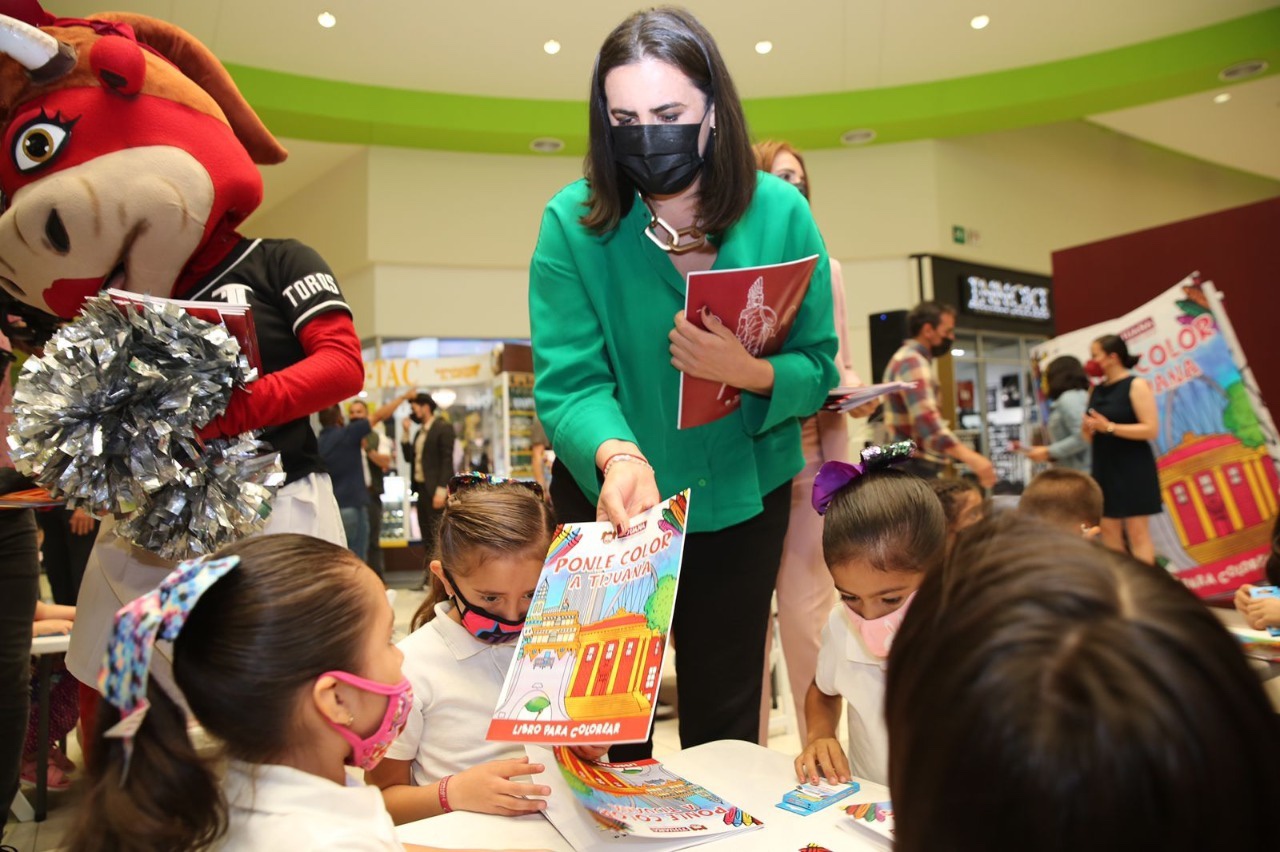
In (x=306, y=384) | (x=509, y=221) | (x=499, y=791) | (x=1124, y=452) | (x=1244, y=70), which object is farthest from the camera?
(x=509, y=221)

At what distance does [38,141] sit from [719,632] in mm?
1464

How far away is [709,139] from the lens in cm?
150

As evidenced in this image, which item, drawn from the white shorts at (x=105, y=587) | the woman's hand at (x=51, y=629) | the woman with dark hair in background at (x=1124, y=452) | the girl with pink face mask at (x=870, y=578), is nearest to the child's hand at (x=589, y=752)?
the girl with pink face mask at (x=870, y=578)

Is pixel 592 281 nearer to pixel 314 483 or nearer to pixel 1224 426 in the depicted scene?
pixel 314 483

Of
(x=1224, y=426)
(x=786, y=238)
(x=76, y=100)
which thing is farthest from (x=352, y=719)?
(x=1224, y=426)

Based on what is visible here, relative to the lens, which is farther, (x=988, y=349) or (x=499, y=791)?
(x=988, y=349)

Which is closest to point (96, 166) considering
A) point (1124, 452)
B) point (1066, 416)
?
point (1124, 452)

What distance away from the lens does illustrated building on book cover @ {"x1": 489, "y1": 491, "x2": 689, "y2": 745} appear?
0.90 metres

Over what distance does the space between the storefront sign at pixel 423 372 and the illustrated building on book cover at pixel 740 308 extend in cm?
687

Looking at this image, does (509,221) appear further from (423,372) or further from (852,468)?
(852,468)

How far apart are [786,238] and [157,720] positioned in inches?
46.1

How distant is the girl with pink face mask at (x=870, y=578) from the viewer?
58.1 inches

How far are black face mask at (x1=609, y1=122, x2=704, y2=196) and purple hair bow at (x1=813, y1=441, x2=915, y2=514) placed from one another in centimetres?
54

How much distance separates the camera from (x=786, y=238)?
5.24 ft
